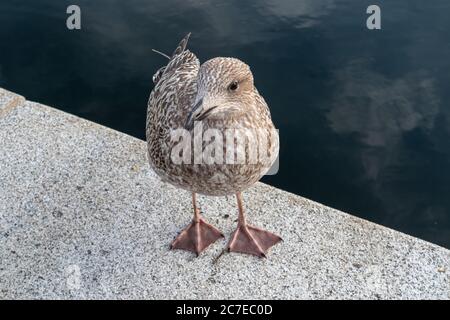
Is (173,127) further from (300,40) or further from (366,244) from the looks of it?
(300,40)

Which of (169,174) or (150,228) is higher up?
(169,174)

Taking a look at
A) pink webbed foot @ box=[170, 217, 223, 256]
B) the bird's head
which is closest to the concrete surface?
pink webbed foot @ box=[170, 217, 223, 256]

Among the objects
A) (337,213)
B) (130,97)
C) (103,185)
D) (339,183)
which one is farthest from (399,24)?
(103,185)

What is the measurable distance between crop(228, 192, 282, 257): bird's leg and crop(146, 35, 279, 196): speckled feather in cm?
48

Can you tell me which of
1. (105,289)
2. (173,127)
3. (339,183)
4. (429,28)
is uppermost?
(173,127)

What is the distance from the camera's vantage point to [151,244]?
4008 millimetres

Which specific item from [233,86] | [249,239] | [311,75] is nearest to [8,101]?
[249,239]

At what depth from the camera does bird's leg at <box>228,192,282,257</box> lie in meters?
3.88

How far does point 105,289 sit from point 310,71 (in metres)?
4.17

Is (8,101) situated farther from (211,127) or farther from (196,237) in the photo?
(211,127)

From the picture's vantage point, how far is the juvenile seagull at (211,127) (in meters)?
2.99

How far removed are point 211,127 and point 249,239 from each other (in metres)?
1.07

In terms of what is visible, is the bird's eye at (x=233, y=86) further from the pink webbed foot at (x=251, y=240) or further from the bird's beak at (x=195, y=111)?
the pink webbed foot at (x=251, y=240)

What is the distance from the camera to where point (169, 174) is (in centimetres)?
352
